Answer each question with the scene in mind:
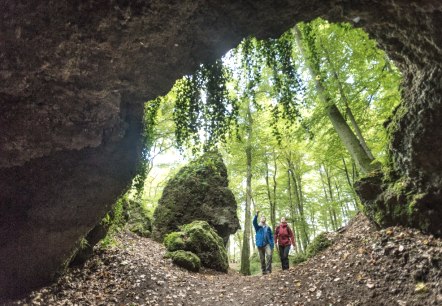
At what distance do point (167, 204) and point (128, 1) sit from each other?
1185cm

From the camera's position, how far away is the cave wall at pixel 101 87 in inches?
132

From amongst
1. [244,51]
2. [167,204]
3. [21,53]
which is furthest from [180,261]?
[21,53]

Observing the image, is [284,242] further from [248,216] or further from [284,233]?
[248,216]

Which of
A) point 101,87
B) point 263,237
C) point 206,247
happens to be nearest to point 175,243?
point 206,247

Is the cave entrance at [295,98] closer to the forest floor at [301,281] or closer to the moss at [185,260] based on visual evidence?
the forest floor at [301,281]

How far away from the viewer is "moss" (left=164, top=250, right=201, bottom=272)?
9594mm

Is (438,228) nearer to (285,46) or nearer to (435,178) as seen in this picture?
(435,178)

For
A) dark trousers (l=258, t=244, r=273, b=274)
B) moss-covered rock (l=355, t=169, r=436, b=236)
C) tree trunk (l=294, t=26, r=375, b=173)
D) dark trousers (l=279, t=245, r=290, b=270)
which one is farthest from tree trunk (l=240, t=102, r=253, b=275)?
moss-covered rock (l=355, t=169, r=436, b=236)

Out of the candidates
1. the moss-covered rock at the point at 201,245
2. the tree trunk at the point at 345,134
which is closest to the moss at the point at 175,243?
the moss-covered rock at the point at 201,245

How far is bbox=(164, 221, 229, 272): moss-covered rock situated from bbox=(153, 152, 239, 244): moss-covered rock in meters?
2.16

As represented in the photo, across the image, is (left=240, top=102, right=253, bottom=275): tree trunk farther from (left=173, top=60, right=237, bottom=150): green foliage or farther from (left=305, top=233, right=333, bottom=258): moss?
(left=173, top=60, right=237, bottom=150): green foliage

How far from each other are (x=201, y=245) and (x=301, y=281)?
486 centimetres

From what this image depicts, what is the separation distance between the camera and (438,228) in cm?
488

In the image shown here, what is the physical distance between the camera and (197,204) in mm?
14164
